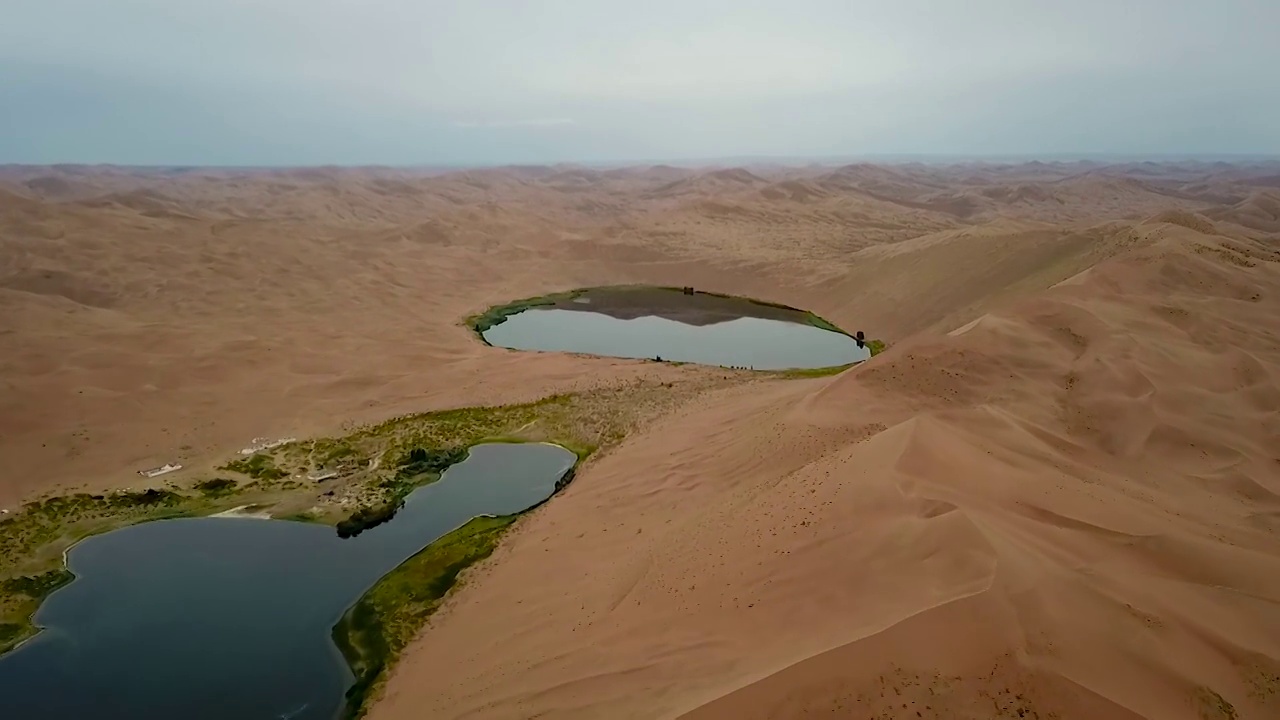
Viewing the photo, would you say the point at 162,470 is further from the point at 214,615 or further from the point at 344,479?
the point at 214,615

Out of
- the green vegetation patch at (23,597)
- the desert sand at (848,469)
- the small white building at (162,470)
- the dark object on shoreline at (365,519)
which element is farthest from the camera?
the small white building at (162,470)

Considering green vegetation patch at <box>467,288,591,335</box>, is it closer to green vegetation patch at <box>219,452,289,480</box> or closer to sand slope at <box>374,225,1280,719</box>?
green vegetation patch at <box>219,452,289,480</box>

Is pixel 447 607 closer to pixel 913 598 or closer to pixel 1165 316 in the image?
pixel 913 598

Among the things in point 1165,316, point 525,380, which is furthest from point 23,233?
point 1165,316

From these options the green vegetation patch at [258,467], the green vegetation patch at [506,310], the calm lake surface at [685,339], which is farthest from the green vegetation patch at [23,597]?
the green vegetation patch at [506,310]

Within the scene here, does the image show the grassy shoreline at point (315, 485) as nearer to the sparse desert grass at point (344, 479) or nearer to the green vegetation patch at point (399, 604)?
the sparse desert grass at point (344, 479)

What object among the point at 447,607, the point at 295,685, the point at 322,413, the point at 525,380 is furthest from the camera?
the point at 525,380

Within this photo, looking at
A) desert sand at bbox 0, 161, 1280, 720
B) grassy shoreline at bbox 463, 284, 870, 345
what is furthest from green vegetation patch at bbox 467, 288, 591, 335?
desert sand at bbox 0, 161, 1280, 720
